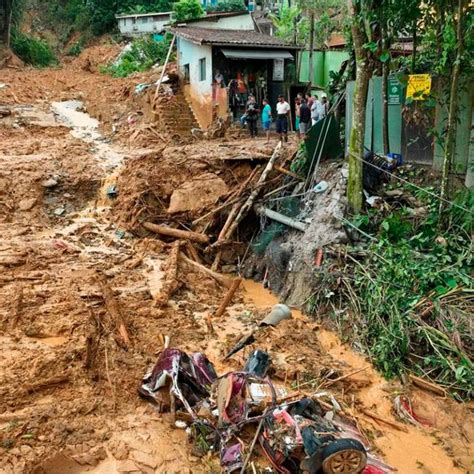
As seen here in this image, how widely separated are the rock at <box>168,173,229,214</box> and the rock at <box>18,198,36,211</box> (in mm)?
3688

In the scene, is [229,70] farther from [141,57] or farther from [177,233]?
[177,233]

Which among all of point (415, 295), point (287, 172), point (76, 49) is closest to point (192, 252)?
point (287, 172)

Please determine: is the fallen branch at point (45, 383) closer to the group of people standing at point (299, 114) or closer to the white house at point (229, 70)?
the group of people standing at point (299, 114)

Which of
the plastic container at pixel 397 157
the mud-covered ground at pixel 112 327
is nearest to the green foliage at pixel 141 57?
the mud-covered ground at pixel 112 327

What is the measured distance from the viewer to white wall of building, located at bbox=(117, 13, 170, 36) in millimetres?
30172

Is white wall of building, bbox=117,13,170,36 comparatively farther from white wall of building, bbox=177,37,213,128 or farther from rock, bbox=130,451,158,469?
rock, bbox=130,451,158,469

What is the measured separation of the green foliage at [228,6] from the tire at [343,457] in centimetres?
3093

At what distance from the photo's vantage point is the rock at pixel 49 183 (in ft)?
46.4

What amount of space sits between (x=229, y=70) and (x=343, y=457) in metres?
16.6

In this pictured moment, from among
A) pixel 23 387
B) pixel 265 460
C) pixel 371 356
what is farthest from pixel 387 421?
pixel 23 387

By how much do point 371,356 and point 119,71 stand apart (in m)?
22.1

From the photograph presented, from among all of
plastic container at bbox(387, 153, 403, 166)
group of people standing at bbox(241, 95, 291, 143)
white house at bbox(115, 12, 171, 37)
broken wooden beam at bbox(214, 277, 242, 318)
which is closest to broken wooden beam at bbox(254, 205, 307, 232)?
broken wooden beam at bbox(214, 277, 242, 318)

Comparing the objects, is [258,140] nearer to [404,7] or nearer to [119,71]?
[404,7]

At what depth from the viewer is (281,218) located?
11.9 meters
